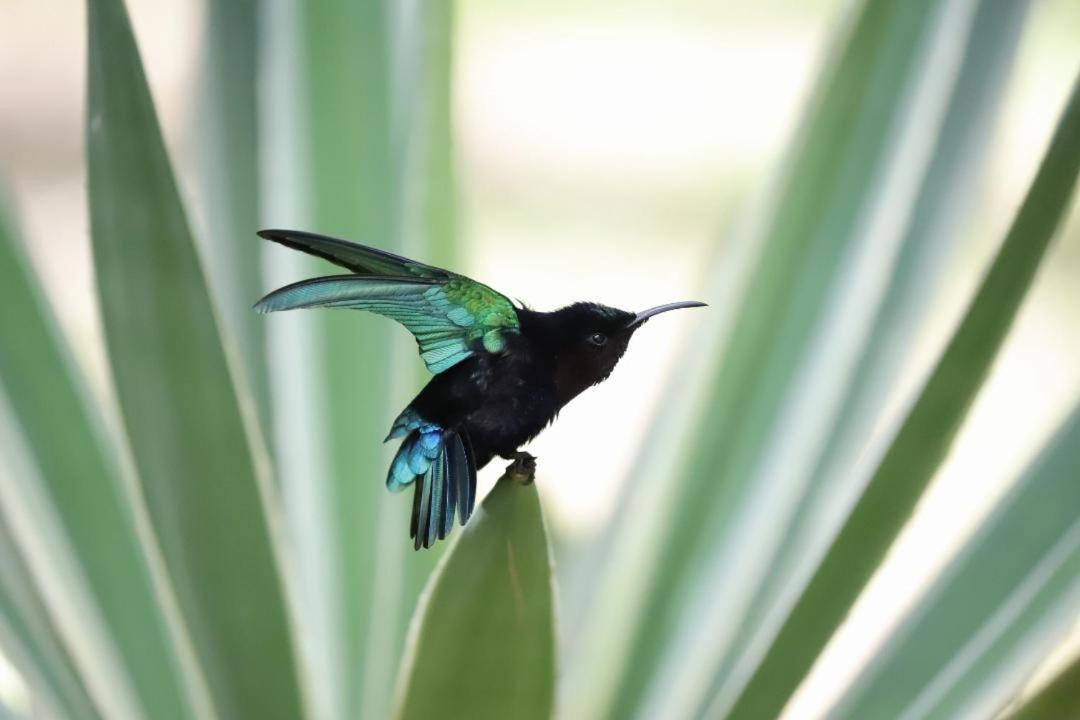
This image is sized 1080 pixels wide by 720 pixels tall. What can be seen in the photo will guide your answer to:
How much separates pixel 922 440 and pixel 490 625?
169mm

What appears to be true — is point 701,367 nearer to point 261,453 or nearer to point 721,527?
point 721,527

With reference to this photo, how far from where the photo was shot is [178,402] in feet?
1.38

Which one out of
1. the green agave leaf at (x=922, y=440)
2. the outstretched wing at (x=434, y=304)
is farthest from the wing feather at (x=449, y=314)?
the green agave leaf at (x=922, y=440)

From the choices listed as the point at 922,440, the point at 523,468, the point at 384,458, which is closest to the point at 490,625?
A: the point at 523,468

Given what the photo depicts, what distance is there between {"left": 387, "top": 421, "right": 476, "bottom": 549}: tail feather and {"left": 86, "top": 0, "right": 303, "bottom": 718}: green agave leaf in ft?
0.20

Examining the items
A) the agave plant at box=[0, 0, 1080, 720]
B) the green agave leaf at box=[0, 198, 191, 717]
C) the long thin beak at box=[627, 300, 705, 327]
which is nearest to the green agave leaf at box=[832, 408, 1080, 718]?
the agave plant at box=[0, 0, 1080, 720]

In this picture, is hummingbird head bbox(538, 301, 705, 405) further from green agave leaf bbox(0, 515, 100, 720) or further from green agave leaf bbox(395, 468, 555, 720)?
green agave leaf bbox(0, 515, 100, 720)

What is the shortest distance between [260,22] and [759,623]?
398 millimetres

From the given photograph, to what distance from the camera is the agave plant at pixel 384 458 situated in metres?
0.42

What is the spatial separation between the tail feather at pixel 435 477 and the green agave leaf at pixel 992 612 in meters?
0.21

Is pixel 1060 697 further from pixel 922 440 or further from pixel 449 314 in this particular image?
pixel 449 314

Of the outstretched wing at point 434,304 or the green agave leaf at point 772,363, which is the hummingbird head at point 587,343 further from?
the green agave leaf at point 772,363

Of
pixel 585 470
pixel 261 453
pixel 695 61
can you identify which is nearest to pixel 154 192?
pixel 261 453

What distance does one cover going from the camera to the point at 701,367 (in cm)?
61
